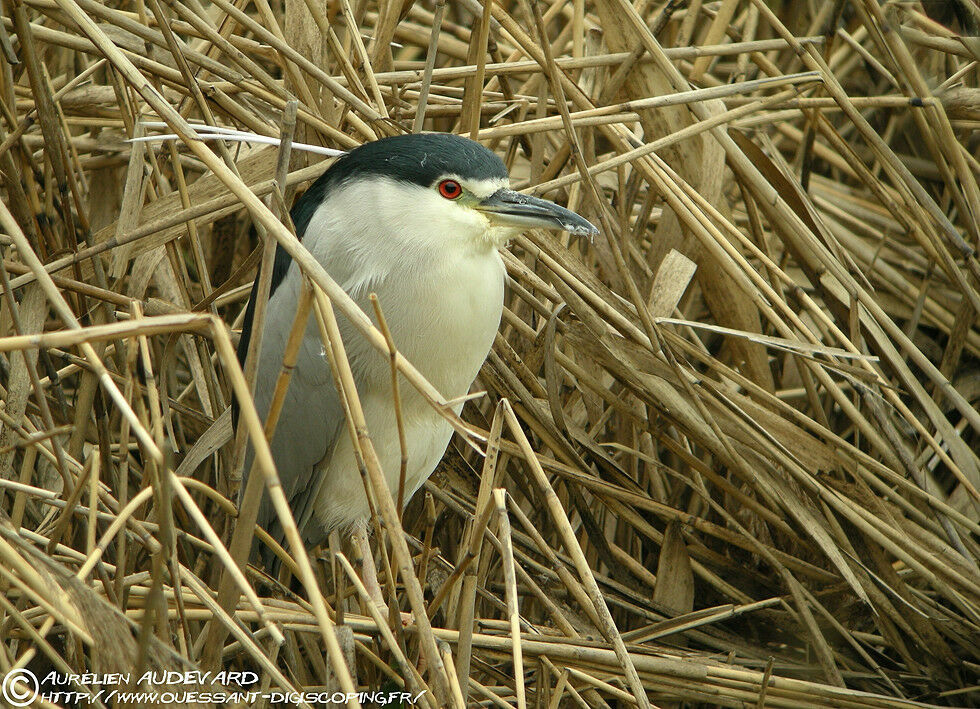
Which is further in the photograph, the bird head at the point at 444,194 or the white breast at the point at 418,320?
the white breast at the point at 418,320

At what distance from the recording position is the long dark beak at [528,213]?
78.2 inches

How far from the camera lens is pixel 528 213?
2.00 meters

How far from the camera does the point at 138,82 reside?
160 cm

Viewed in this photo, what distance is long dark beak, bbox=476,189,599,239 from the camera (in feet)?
6.51

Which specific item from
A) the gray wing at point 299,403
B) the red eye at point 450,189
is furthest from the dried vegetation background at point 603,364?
the red eye at point 450,189

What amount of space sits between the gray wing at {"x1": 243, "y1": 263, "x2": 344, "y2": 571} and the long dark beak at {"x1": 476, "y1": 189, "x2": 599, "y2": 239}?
53 cm

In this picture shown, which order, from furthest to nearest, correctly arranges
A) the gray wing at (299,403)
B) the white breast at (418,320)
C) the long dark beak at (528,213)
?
the gray wing at (299,403), the white breast at (418,320), the long dark beak at (528,213)

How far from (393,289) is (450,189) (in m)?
0.27

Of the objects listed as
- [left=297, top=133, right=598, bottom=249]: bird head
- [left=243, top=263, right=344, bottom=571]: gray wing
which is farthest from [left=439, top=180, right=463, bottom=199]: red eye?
[left=243, top=263, right=344, bottom=571]: gray wing

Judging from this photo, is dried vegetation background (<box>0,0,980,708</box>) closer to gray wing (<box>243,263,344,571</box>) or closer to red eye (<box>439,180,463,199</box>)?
gray wing (<box>243,263,344,571</box>)

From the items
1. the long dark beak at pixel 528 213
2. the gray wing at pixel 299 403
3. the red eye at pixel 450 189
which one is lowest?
the gray wing at pixel 299 403

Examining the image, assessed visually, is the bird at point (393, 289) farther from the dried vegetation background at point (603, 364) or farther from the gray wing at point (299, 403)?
the dried vegetation background at point (603, 364)

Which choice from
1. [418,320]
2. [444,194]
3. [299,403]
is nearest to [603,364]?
[418,320]

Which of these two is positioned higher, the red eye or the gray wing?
the red eye
